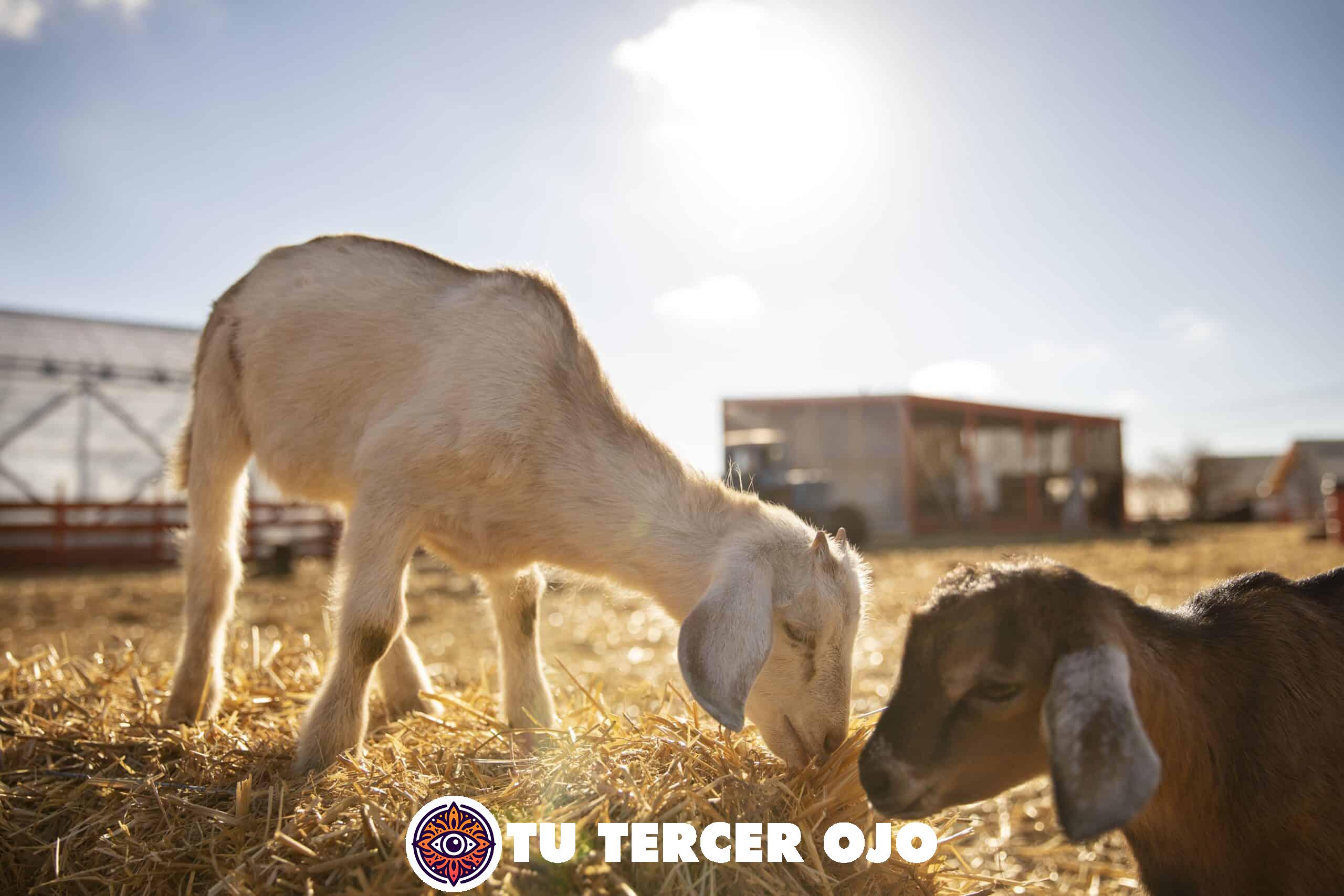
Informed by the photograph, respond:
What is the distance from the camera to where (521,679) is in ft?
11.4

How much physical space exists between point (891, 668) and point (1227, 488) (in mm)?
49812

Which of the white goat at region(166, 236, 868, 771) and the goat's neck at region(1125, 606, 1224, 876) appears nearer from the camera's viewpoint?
the goat's neck at region(1125, 606, 1224, 876)

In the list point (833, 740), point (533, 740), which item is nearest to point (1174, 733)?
point (833, 740)

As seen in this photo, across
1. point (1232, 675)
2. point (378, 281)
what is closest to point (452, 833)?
point (1232, 675)

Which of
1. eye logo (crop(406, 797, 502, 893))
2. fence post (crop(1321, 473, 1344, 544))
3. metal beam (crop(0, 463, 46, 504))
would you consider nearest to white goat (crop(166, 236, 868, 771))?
eye logo (crop(406, 797, 502, 893))

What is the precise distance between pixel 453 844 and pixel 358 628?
114 cm

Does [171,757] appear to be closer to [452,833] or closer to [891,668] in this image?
[452,833]

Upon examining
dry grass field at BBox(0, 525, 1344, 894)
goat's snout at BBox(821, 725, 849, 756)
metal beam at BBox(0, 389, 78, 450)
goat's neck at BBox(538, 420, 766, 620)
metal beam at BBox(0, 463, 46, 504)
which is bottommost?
dry grass field at BBox(0, 525, 1344, 894)

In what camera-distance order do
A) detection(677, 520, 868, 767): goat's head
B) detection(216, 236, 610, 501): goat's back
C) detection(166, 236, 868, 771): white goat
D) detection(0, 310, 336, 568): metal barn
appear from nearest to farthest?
1. detection(677, 520, 868, 767): goat's head
2. detection(166, 236, 868, 771): white goat
3. detection(216, 236, 610, 501): goat's back
4. detection(0, 310, 336, 568): metal barn

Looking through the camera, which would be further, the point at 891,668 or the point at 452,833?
the point at 891,668

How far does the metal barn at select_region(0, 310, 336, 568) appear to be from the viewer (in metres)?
16.6

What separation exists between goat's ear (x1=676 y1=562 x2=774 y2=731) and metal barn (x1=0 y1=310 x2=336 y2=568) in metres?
15.0

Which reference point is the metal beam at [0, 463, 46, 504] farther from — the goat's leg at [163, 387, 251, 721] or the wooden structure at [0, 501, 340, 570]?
the goat's leg at [163, 387, 251, 721]

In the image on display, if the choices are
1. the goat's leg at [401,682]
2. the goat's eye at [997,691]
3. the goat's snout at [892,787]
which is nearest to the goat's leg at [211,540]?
the goat's leg at [401,682]
